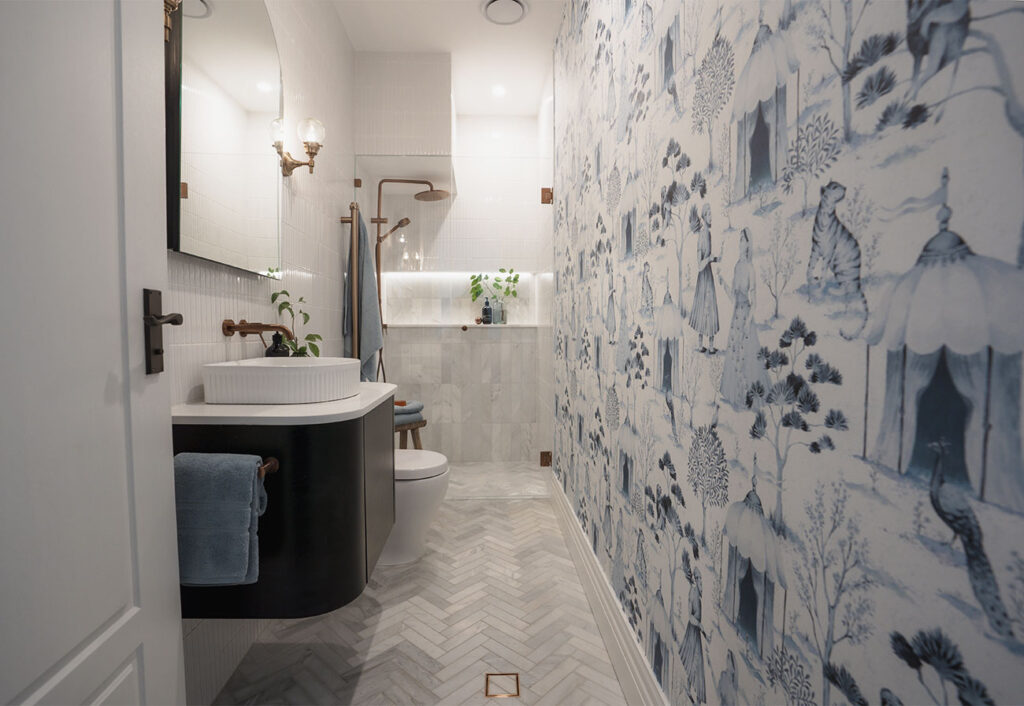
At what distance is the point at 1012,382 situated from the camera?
39 cm

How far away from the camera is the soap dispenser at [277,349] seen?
1677 millimetres

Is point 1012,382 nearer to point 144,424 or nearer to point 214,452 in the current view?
point 144,424

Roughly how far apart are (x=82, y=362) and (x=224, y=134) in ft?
3.59

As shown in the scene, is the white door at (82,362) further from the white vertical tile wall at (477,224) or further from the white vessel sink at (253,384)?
the white vertical tile wall at (477,224)

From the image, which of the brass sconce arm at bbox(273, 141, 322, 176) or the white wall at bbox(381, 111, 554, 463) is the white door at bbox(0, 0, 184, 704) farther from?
the white wall at bbox(381, 111, 554, 463)

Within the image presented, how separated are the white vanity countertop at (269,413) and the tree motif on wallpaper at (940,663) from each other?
109 centimetres

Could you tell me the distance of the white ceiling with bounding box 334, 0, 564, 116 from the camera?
2584 millimetres

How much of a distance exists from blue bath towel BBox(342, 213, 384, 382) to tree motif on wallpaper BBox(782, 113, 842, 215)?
239 cm

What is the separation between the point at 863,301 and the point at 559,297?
219 cm

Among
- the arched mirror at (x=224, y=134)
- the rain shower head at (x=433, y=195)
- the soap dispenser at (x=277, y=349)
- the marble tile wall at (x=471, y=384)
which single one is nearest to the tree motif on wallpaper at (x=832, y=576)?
the arched mirror at (x=224, y=134)

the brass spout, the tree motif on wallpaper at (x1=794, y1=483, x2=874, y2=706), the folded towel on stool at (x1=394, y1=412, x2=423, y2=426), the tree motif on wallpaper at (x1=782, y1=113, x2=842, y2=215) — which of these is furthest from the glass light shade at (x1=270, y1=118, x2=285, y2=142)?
the tree motif on wallpaper at (x1=794, y1=483, x2=874, y2=706)

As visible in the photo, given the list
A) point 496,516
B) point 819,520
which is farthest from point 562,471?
point 819,520

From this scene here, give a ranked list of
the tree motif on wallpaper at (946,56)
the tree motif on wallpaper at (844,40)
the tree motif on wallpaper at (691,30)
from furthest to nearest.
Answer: the tree motif on wallpaper at (691,30) → the tree motif on wallpaper at (844,40) → the tree motif on wallpaper at (946,56)

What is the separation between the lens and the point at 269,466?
1085 millimetres
